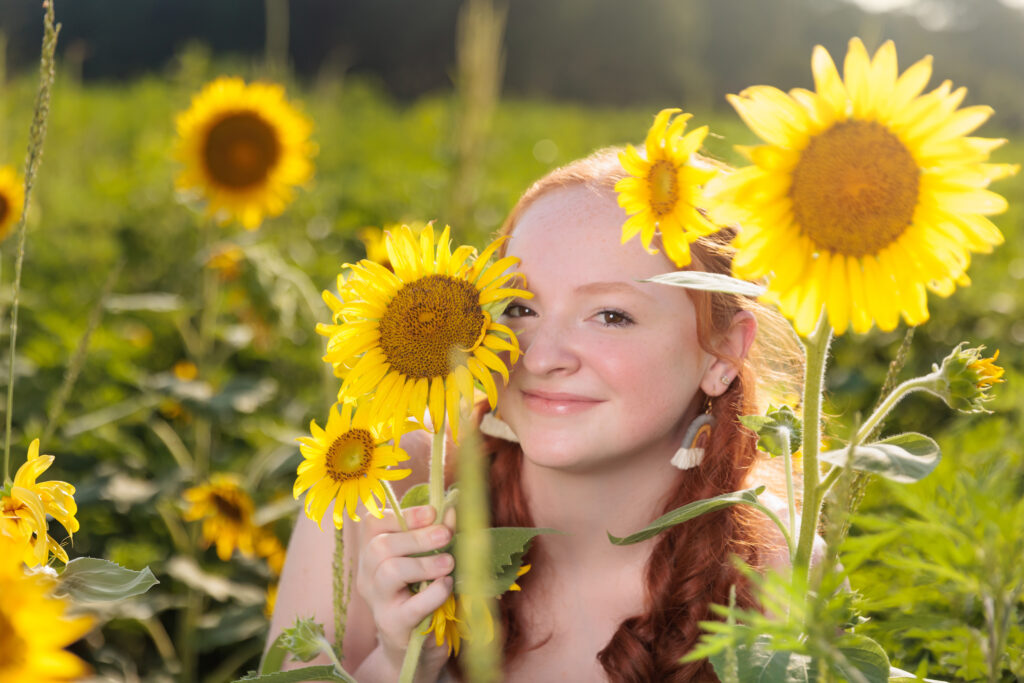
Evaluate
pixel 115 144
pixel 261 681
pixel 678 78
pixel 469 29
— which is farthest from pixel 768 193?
pixel 678 78

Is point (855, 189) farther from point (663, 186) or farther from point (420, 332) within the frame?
point (420, 332)

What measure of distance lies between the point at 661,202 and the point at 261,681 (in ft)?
2.00

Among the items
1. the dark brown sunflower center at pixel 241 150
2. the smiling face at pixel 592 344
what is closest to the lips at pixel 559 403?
the smiling face at pixel 592 344

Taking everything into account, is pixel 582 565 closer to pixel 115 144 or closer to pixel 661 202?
pixel 661 202

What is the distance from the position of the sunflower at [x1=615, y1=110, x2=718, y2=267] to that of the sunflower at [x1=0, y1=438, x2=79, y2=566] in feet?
1.95

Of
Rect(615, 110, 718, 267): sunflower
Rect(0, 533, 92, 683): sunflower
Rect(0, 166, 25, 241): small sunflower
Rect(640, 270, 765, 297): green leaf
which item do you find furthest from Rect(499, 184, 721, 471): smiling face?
Rect(0, 166, 25, 241): small sunflower

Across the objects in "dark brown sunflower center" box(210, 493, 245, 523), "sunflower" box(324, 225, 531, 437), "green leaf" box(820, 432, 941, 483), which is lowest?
"dark brown sunflower center" box(210, 493, 245, 523)

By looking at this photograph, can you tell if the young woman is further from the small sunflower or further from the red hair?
the small sunflower

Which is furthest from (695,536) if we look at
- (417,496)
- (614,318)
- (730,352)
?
(417,496)

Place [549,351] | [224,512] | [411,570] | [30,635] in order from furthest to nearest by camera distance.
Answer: [224,512]
[549,351]
[411,570]
[30,635]

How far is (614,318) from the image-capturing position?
1294 mm

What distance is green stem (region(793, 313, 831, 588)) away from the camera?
821 millimetres

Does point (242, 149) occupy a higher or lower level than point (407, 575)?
higher

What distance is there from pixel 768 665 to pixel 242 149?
2.34 meters
